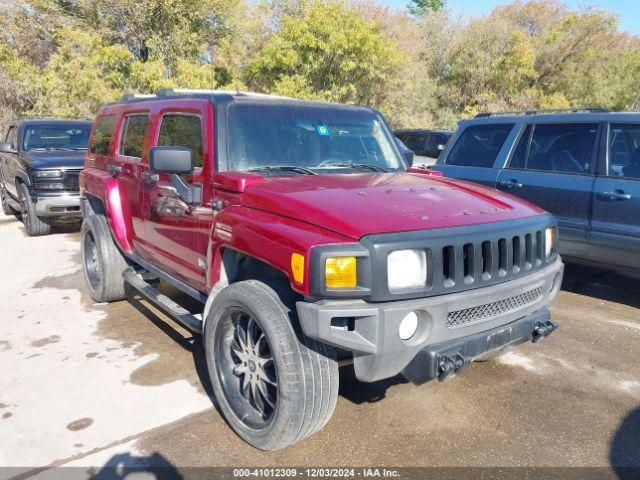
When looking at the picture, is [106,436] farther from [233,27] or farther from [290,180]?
[233,27]

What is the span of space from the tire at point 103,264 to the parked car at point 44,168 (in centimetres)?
308

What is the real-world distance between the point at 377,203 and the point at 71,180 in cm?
663

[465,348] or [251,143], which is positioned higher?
[251,143]

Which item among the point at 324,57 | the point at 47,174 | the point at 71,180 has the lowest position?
the point at 71,180

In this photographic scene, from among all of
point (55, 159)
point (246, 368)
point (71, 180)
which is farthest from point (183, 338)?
point (55, 159)

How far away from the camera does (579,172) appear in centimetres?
525

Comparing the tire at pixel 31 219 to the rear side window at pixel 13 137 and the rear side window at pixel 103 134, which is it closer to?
A: the rear side window at pixel 13 137

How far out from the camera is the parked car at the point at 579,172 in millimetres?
4910

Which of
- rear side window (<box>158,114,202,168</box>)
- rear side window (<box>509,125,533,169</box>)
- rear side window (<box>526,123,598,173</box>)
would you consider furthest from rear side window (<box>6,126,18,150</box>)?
rear side window (<box>526,123,598,173</box>)

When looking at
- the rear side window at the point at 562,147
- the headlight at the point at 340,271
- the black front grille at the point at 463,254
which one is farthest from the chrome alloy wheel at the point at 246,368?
the rear side window at the point at 562,147

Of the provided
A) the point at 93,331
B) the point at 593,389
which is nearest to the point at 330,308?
the point at 593,389

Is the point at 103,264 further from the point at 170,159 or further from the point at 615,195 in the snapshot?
the point at 615,195

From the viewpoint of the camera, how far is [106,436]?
2.96m

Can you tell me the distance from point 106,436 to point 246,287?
47.7 inches
